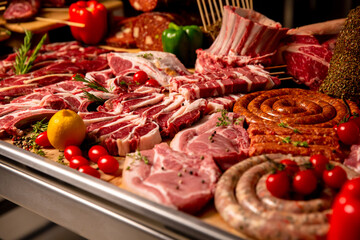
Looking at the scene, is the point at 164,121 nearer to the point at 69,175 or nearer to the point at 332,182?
the point at 69,175

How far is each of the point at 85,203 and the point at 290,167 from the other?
1.31 m

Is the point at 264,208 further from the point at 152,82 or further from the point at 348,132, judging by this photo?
the point at 152,82

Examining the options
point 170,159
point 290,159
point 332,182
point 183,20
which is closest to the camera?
point 332,182

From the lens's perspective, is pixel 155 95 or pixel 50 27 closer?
pixel 155 95

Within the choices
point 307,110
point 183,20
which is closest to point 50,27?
point 183,20

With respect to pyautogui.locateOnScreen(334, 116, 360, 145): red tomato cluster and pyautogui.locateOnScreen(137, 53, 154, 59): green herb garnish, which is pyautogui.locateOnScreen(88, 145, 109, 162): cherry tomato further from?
pyautogui.locateOnScreen(137, 53, 154, 59): green herb garnish

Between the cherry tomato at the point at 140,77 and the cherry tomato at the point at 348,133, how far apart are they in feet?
6.94

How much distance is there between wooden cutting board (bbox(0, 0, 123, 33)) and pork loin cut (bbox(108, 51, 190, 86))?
75.3 inches

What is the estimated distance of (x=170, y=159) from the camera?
2559 mm

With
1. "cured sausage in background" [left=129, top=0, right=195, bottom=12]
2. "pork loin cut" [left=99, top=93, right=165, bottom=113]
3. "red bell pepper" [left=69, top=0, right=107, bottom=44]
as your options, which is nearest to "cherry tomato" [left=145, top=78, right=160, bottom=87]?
"pork loin cut" [left=99, top=93, right=165, bottom=113]

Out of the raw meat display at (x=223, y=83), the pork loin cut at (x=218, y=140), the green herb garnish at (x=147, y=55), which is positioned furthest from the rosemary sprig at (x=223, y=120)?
the green herb garnish at (x=147, y=55)

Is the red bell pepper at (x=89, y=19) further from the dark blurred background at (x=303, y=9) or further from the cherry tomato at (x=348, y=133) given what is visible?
the cherry tomato at (x=348, y=133)

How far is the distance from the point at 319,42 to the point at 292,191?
105 inches

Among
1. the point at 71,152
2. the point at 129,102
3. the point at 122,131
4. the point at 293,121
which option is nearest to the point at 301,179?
the point at 293,121
